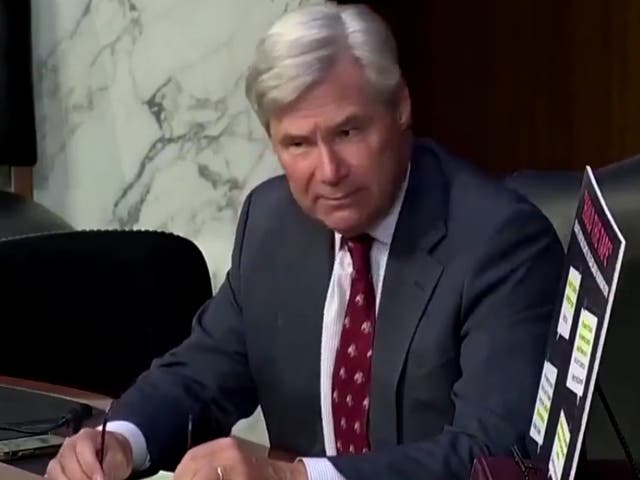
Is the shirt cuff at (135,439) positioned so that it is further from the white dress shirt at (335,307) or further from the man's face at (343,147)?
A: the man's face at (343,147)

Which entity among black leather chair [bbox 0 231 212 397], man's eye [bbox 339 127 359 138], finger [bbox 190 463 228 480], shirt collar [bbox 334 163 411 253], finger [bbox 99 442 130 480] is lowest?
black leather chair [bbox 0 231 212 397]

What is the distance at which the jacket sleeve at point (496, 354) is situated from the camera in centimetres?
150

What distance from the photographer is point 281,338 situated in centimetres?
192

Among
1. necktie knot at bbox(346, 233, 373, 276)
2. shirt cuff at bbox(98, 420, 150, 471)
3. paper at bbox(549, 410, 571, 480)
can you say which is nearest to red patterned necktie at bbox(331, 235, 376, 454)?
necktie knot at bbox(346, 233, 373, 276)

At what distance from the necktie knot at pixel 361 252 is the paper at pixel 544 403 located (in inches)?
22.4

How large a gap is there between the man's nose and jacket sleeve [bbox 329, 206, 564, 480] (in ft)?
0.65

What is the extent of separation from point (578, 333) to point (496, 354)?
509 mm

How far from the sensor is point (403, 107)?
1794 millimetres

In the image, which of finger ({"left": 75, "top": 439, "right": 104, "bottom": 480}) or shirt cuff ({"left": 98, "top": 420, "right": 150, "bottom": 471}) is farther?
shirt cuff ({"left": 98, "top": 420, "right": 150, "bottom": 471})

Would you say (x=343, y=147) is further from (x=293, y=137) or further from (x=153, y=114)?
(x=153, y=114)

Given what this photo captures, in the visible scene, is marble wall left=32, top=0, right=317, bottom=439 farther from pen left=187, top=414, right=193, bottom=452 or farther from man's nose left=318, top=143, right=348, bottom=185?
man's nose left=318, top=143, right=348, bottom=185

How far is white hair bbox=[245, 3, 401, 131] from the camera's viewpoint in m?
1.70

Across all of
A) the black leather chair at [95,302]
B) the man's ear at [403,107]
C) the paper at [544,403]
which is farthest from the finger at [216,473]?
the black leather chair at [95,302]

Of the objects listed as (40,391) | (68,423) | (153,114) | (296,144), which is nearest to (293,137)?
(296,144)
